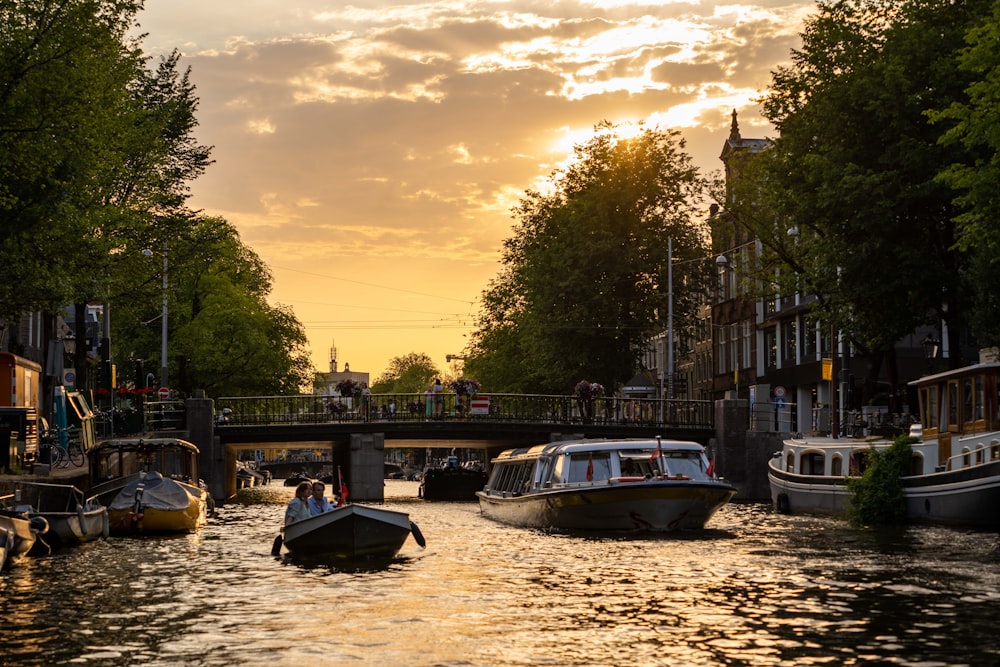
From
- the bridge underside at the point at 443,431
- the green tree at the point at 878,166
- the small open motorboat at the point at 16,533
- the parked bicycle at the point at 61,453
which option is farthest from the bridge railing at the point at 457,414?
the small open motorboat at the point at 16,533

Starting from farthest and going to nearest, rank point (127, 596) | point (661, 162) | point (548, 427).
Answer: point (661, 162), point (548, 427), point (127, 596)

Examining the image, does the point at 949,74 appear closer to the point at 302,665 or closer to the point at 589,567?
the point at 589,567

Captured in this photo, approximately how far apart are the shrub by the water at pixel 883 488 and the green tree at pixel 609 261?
35356mm

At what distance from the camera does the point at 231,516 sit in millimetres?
54156

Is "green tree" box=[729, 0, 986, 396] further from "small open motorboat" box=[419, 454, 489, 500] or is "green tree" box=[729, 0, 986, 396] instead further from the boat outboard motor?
"small open motorboat" box=[419, 454, 489, 500]

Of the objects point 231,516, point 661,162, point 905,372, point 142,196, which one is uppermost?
point 661,162

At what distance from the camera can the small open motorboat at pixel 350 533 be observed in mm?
30519

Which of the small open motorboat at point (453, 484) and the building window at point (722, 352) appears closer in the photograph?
the small open motorboat at point (453, 484)

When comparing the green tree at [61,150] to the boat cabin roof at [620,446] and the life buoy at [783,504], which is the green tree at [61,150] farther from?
the life buoy at [783,504]

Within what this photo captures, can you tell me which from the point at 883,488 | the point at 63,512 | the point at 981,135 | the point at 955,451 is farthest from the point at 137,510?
the point at 981,135

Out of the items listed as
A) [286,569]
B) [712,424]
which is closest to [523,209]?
[712,424]

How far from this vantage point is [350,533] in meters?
30.6

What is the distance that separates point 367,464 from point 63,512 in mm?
35339

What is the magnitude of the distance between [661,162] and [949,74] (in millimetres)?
35779
